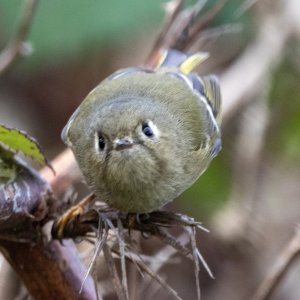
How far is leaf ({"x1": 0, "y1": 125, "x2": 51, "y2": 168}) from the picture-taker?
139 cm

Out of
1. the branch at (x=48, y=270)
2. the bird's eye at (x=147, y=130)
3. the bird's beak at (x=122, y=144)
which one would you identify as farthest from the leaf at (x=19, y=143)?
the bird's eye at (x=147, y=130)

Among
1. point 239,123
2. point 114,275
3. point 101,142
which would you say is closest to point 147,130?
point 101,142

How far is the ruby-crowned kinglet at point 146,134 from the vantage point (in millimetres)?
1722

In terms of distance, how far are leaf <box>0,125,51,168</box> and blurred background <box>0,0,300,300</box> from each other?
0.94m

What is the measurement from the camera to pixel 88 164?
5.91 ft

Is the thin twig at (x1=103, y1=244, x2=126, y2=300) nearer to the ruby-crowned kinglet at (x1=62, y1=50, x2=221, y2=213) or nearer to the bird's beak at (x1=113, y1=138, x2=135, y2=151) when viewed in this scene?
the ruby-crowned kinglet at (x1=62, y1=50, x2=221, y2=213)

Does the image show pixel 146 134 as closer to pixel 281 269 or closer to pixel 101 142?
pixel 101 142

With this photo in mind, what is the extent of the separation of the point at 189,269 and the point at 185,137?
1.31 metres

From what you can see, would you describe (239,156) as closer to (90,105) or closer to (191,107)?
(191,107)

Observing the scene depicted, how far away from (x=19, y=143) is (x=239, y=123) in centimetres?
152

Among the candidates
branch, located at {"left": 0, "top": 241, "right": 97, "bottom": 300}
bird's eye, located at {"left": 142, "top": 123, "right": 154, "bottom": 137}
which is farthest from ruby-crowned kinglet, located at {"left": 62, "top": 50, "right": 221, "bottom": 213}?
branch, located at {"left": 0, "top": 241, "right": 97, "bottom": 300}

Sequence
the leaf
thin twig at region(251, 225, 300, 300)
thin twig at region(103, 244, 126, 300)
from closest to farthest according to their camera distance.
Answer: thin twig at region(103, 244, 126, 300)
the leaf
thin twig at region(251, 225, 300, 300)

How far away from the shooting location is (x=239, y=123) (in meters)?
2.84

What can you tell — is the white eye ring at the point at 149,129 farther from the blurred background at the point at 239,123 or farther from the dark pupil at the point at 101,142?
the blurred background at the point at 239,123
